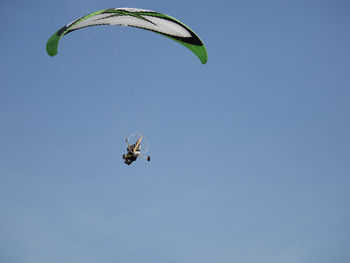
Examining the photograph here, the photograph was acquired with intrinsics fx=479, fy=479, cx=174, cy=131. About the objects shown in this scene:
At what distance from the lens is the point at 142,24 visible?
32.0m

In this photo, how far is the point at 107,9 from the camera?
28922mm

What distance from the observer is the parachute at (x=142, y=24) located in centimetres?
2880

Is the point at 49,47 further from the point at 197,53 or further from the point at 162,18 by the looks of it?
the point at 197,53

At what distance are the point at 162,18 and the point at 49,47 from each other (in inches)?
289

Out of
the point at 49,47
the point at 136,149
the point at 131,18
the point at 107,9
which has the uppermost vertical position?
the point at 131,18

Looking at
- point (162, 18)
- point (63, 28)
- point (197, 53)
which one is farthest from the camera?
point (197, 53)

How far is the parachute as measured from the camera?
28.8 metres

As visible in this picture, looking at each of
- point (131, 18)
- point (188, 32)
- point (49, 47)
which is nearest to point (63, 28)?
point (49, 47)

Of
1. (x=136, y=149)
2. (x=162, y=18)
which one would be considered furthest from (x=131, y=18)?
(x=136, y=149)

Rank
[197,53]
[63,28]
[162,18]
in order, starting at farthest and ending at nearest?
[197,53] < [162,18] < [63,28]

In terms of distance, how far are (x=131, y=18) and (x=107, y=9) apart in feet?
8.87

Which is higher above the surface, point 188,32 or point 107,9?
point 188,32

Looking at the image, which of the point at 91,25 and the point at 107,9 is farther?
the point at 91,25

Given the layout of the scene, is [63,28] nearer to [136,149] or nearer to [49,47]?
[49,47]
